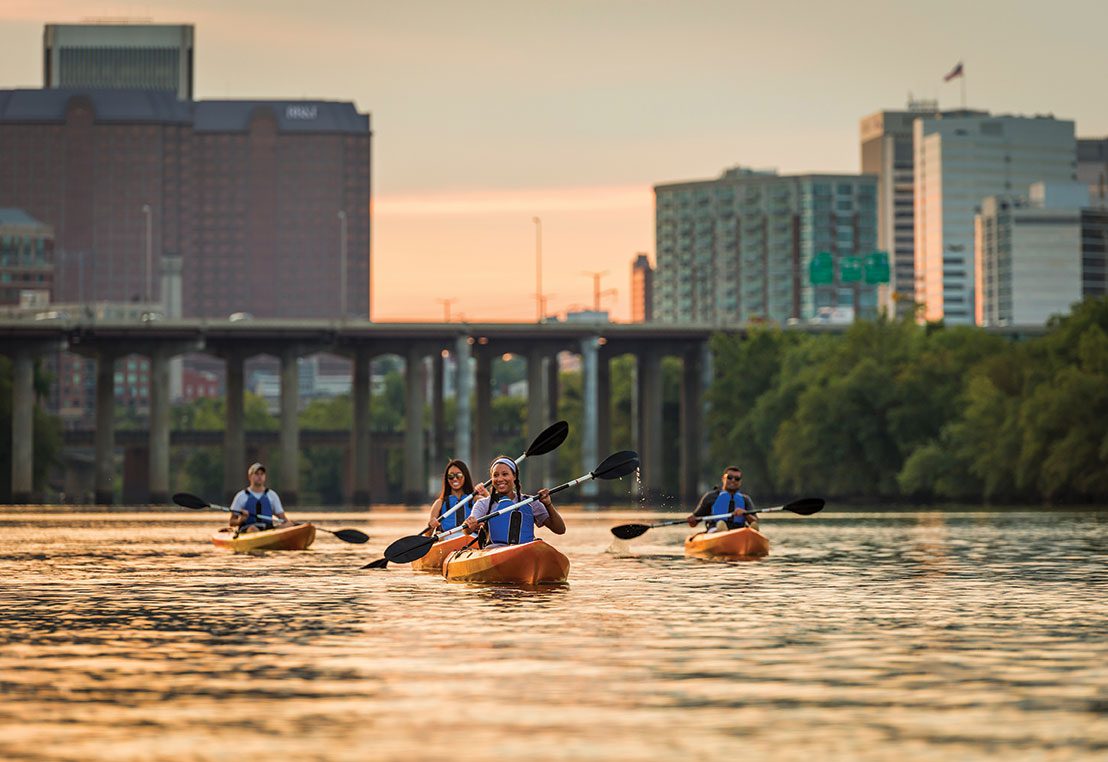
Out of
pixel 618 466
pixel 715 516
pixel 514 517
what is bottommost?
pixel 715 516

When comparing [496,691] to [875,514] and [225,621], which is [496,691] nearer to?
[225,621]

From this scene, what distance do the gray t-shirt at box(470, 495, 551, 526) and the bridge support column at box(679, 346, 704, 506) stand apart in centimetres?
12954

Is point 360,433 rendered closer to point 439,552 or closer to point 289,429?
point 289,429

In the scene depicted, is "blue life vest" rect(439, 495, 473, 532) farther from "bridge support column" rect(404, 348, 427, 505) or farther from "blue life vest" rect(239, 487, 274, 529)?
"bridge support column" rect(404, 348, 427, 505)

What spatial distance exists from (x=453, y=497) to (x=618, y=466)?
14.3ft

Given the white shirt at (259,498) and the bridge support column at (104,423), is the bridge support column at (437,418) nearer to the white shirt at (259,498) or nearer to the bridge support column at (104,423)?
the bridge support column at (104,423)

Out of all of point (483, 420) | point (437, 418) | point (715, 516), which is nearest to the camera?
point (715, 516)

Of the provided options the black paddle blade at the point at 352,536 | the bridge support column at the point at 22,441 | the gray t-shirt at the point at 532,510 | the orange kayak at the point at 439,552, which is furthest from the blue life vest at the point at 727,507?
the bridge support column at the point at 22,441

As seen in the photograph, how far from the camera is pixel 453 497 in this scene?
3872 cm

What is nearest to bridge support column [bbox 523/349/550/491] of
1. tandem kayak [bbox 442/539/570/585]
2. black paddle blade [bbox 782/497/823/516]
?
black paddle blade [bbox 782/497/823/516]

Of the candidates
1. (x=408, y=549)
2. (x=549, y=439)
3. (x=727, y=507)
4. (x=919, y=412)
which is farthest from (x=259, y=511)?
(x=919, y=412)

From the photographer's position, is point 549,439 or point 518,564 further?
point 549,439

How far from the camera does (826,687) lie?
65.2 feet

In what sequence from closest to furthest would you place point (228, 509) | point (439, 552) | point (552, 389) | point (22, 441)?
point (439, 552), point (228, 509), point (22, 441), point (552, 389)
